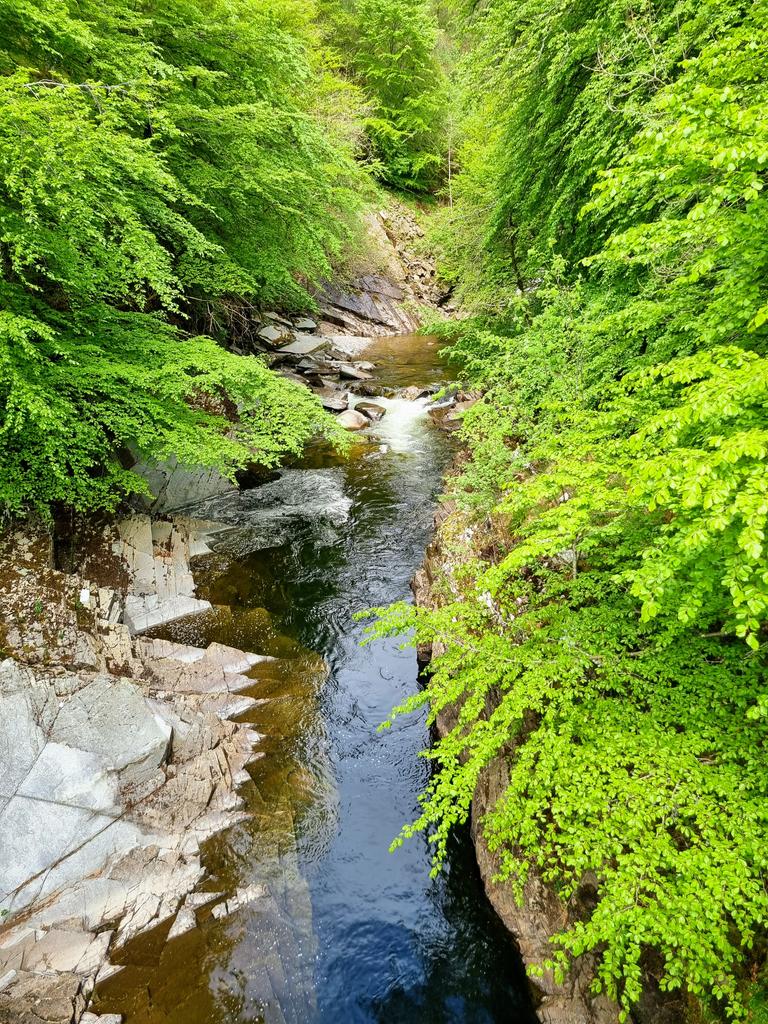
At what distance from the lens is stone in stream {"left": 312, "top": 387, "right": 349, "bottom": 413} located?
15867 mm

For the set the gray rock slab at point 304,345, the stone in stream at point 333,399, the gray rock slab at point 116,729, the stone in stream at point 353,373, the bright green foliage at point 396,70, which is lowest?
the gray rock slab at point 116,729

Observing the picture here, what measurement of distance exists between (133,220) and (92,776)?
7.05 meters

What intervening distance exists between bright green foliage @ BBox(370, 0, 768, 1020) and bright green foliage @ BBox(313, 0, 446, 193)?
3124cm

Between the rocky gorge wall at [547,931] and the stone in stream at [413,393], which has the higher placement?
the stone in stream at [413,393]

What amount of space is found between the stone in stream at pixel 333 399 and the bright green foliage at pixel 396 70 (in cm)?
2113

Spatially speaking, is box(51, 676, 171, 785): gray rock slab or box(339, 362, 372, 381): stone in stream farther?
box(339, 362, 372, 381): stone in stream

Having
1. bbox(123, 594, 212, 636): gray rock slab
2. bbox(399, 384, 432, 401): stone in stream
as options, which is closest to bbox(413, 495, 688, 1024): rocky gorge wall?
bbox(123, 594, 212, 636): gray rock slab

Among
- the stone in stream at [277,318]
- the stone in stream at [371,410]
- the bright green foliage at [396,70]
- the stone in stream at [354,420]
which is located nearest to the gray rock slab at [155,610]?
the stone in stream at [354,420]

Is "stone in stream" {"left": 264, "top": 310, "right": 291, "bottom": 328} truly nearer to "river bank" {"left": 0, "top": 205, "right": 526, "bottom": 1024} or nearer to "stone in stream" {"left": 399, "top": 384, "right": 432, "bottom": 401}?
"stone in stream" {"left": 399, "top": 384, "right": 432, "bottom": 401}

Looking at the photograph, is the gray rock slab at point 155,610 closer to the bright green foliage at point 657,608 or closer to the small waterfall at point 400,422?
the bright green foliage at point 657,608

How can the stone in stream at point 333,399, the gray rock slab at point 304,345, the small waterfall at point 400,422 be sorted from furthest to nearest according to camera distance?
the gray rock slab at point 304,345 → the stone in stream at point 333,399 → the small waterfall at point 400,422

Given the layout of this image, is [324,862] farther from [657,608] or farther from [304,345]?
[304,345]

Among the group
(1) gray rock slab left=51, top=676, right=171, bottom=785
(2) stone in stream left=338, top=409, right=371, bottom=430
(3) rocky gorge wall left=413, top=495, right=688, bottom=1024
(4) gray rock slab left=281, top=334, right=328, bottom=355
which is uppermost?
(4) gray rock slab left=281, top=334, right=328, bottom=355

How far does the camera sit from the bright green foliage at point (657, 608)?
247 cm
